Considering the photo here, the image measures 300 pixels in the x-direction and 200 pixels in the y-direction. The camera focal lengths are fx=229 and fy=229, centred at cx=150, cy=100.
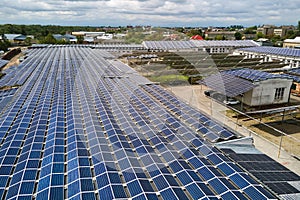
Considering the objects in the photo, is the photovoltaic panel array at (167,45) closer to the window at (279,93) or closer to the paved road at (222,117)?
the paved road at (222,117)

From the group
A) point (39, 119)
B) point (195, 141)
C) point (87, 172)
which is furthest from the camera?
point (39, 119)

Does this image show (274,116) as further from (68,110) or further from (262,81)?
(68,110)

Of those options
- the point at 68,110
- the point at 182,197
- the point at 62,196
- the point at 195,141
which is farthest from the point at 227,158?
the point at 68,110

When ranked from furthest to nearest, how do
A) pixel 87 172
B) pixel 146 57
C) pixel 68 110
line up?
pixel 146 57
pixel 68 110
pixel 87 172

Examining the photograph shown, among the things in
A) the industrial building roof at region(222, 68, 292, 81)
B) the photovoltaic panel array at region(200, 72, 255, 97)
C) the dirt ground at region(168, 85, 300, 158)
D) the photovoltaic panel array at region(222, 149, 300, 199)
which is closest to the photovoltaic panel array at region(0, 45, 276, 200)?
the photovoltaic panel array at region(222, 149, 300, 199)

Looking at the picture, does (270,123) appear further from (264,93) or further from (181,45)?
(181,45)

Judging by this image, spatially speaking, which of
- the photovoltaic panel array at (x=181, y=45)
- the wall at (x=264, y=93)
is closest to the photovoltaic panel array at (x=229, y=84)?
the wall at (x=264, y=93)

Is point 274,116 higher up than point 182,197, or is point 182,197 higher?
point 182,197
